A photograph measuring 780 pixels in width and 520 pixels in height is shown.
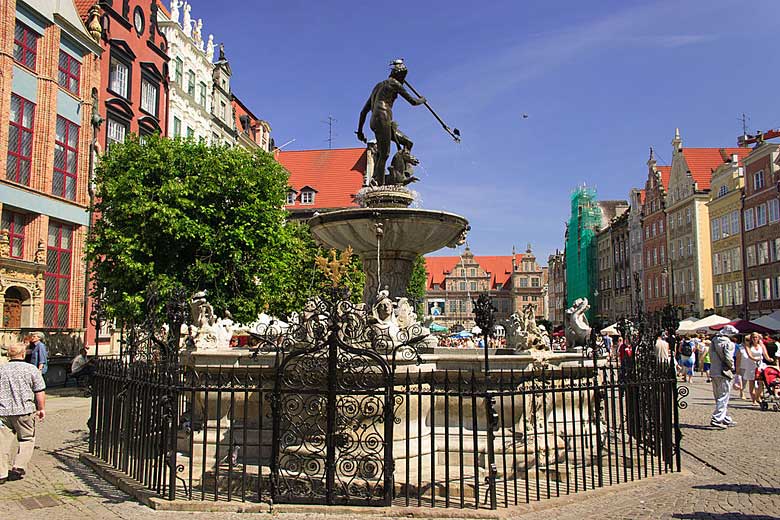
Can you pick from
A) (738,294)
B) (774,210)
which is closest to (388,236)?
A: (774,210)

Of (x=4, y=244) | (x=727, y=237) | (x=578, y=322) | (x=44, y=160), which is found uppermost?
(x=44, y=160)

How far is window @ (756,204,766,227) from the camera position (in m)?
37.7

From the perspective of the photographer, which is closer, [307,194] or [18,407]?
[18,407]

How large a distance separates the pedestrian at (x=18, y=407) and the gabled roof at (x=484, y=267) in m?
85.3

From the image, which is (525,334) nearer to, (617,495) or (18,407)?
(617,495)

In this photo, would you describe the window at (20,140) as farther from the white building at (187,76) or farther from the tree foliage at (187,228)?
the white building at (187,76)

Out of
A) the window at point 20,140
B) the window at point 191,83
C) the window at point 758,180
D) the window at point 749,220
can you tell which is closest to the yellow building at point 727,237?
the window at point 749,220

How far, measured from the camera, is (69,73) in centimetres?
2583

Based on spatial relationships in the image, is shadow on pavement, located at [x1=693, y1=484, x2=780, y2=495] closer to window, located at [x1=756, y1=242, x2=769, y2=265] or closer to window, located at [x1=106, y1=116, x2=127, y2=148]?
window, located at [x1=106, y1=116, x2=127, y2=148]

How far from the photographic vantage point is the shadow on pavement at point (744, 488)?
6918mm

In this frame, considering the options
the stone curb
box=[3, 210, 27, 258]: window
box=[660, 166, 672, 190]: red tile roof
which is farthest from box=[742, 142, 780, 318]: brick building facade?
box=[3, 210, 27, 258]: window

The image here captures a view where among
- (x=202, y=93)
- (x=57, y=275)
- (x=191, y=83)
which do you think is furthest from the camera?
(x=202, y=93)

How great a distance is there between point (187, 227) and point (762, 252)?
3330 cm

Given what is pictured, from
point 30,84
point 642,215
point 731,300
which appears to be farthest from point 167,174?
point 642,215
